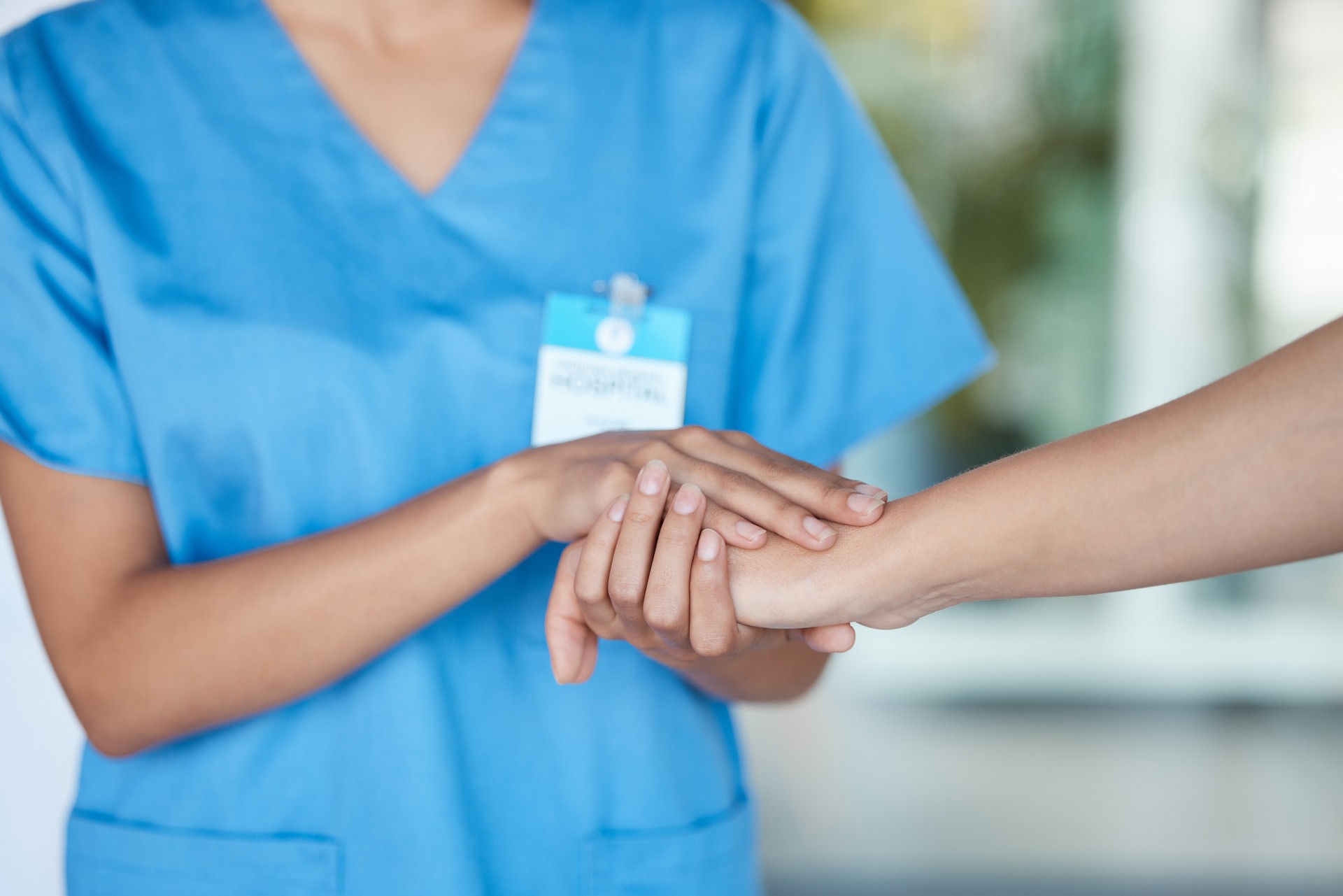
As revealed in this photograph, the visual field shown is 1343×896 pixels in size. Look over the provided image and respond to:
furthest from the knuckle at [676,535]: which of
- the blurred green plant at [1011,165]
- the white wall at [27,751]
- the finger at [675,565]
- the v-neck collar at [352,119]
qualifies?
the blurred green plant at [1011,165]

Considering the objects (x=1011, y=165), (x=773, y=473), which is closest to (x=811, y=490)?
(x=773, y=473)

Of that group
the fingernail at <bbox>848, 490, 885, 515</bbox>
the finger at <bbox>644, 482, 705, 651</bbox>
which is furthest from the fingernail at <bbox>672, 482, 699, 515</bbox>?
the fingernail at <bbox>848, 490, 885, 515</bbox>

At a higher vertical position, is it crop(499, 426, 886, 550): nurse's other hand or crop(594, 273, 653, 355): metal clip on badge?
crop(594, 273, 653, 355): metal clip on badge

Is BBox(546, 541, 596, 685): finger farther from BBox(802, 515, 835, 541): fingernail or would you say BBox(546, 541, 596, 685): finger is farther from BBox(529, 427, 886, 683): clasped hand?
BBox(802, 515, 835, 541): fingernail

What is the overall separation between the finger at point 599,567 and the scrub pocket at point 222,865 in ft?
0.80

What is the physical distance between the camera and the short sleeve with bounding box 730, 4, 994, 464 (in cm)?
93

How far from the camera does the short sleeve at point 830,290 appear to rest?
932 mm

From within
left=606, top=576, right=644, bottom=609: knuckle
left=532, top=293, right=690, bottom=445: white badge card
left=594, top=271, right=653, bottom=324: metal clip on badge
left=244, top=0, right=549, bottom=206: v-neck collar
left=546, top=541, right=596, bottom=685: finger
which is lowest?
left=546, top=541, right=596, bottom=685: finger

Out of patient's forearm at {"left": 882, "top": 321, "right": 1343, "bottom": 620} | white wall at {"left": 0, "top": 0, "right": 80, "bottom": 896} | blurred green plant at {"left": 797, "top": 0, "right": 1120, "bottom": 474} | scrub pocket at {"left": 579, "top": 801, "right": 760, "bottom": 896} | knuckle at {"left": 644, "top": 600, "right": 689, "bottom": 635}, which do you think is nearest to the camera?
patient's forearm at {"left": 882, "top": 321, "right": 1343, "bottom": 620}

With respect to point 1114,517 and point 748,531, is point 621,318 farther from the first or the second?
point 1114,517

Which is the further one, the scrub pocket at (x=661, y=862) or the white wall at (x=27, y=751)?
the white wall at (x=27, y=751)

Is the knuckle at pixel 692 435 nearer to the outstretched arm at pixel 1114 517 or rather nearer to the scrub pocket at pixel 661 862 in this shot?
the outstretched arm at pixel 1114 517

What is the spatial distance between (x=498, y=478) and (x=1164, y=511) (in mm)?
383

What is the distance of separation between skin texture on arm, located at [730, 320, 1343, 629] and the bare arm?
0.13 ft
